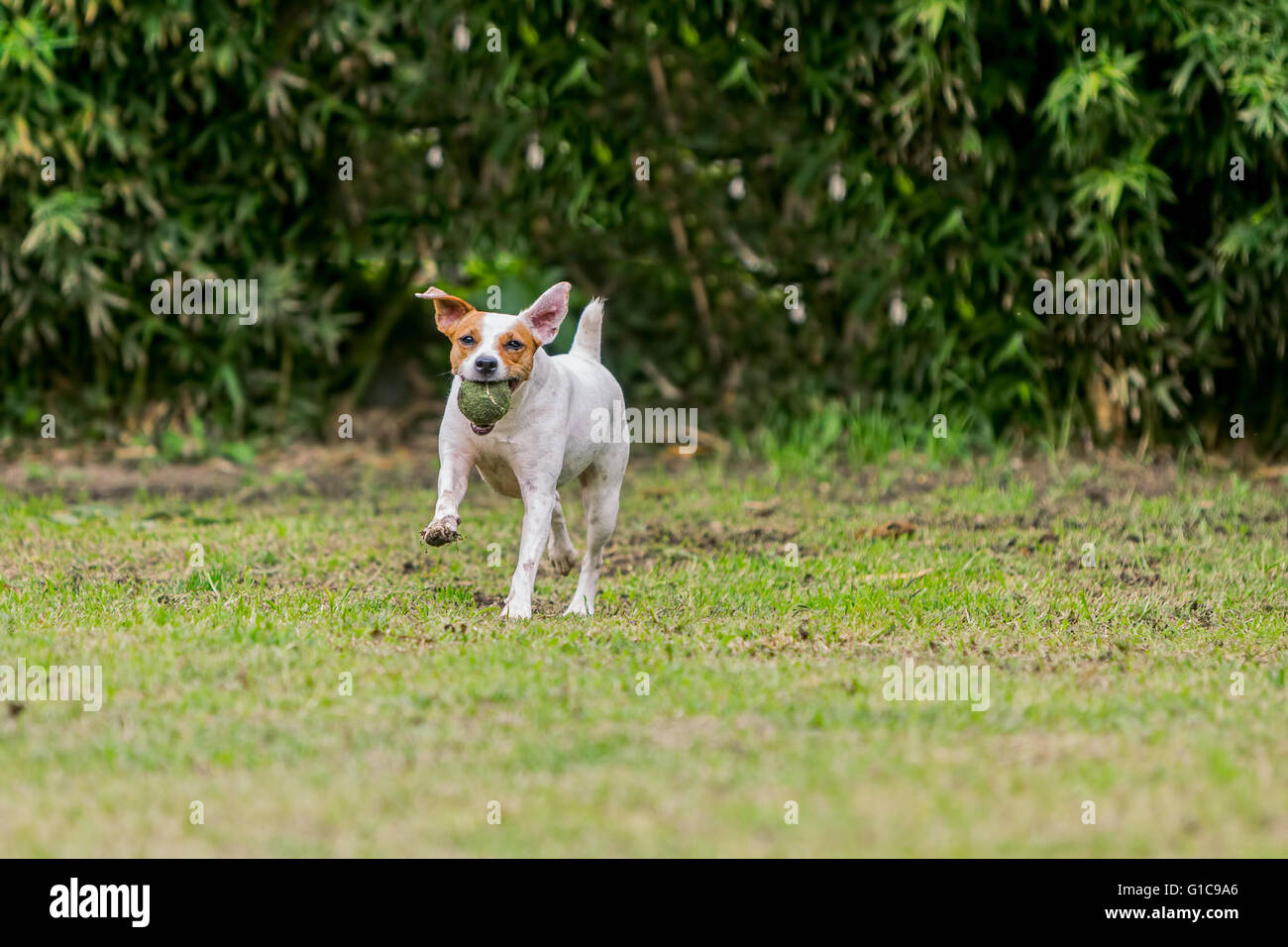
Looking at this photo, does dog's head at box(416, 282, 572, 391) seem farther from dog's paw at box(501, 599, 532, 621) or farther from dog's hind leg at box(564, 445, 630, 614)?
dog's paw at box(501, 599, 532, 621)

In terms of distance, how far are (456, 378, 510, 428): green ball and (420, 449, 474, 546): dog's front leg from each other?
21cm

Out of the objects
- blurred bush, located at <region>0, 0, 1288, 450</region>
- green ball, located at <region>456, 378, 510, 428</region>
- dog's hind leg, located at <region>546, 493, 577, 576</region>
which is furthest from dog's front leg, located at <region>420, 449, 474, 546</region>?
blurred bush, located at <region>0, 0, 1288, 450</region>

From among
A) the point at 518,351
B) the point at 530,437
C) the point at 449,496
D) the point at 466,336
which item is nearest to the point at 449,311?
the point at 466,336

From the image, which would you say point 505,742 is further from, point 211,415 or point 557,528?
point 211,415

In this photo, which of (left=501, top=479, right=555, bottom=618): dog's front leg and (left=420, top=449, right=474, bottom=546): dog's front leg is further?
(left=501, top=479, right=555, bottom=618): dog's front leg

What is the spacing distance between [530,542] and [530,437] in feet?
1.18

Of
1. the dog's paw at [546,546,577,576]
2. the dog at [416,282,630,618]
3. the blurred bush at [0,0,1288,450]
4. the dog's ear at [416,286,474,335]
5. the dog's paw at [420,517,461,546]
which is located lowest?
the dog's paw at [546,546,577,576]

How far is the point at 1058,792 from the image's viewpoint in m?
3.77

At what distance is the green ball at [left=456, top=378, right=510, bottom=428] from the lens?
5508mm

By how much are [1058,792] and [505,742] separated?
4.35ft

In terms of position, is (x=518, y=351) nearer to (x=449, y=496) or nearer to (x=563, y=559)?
(x=449, y=496)

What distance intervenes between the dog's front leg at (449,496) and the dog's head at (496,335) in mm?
334

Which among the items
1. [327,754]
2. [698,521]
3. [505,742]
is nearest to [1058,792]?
[505,742]

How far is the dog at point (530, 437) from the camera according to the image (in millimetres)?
5508
